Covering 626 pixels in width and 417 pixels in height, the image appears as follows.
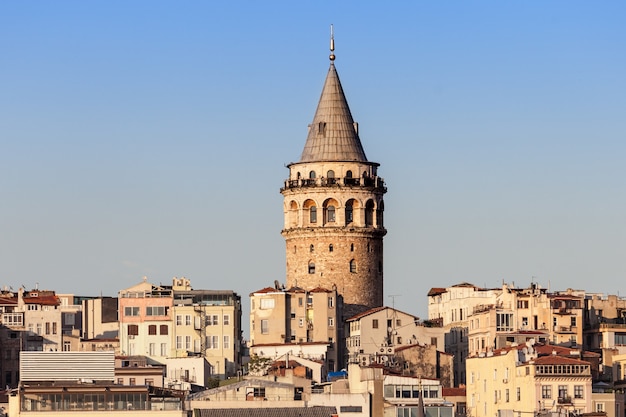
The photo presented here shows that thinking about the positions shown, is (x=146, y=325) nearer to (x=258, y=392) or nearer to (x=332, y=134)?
(x=332, y=134)

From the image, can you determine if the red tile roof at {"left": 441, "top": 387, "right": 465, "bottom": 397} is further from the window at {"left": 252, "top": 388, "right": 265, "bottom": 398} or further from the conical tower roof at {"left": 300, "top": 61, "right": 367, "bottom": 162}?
the conical tower roof at {"left": 300, "top": 61, "right": 367, "bottom": 162}

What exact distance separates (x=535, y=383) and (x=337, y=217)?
29404 mm

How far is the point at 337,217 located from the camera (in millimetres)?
144750

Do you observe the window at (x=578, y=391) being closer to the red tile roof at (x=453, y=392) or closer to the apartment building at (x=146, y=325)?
the red tile roof at (x=453, y=392)

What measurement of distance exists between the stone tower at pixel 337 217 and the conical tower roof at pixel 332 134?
5 cm

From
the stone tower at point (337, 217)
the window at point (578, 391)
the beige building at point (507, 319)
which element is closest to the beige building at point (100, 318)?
the stone tower at point (337, 217)

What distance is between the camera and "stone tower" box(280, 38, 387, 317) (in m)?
144

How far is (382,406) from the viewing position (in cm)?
11331

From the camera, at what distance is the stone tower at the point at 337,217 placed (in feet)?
473

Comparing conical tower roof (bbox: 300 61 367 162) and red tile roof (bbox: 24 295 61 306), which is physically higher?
conical tower roof (bbox: 300 61 367 162)

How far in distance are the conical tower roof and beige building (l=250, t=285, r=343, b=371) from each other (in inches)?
348

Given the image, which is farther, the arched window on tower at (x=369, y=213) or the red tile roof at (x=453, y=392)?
the arched window on tower at (x=369, y=213)

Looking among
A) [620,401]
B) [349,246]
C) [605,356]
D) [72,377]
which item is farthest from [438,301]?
[72,377]

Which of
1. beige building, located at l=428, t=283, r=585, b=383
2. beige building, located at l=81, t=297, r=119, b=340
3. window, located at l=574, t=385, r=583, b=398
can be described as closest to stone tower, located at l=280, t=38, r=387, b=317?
beige building, located at l=428, t=283, r=585, b=383
